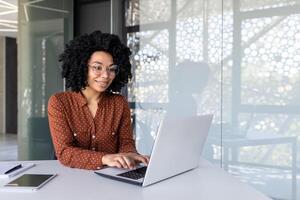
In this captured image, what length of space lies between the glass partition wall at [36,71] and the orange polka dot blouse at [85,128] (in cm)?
264

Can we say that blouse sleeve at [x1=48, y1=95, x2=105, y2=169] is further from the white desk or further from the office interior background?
the office interior background

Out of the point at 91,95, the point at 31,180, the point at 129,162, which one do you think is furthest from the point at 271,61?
the point at 31,180

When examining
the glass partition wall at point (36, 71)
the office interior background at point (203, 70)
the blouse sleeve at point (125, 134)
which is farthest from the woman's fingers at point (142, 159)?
the glass partition wall at point (36, 71)

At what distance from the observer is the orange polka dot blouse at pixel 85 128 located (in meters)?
1.59

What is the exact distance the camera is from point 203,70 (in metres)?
3.68

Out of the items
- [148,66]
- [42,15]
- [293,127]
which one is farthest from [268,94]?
[42,15]

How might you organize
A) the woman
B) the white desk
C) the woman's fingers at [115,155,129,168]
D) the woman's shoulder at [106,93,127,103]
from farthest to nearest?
the woman's shoulder at [106,93,127,103] < the woman < the woman's fingers at [115,155,129,168] < the white desk

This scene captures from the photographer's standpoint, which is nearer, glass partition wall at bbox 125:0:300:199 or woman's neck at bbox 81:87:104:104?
woman's neck at bbox 81:87:104:104

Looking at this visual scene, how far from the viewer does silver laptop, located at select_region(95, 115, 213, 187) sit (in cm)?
119

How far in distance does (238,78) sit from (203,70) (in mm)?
408

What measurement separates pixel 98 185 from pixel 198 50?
270cm

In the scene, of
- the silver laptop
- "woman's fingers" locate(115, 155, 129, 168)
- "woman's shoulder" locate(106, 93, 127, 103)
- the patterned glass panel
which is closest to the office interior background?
the patterned glass panel

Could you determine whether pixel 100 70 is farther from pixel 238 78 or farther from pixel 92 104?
pixel 238 78

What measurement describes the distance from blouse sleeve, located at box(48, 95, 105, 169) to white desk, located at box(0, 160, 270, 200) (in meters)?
0.08
